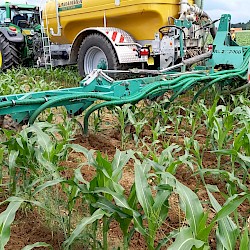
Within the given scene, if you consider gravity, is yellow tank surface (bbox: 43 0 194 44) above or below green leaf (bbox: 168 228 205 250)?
above

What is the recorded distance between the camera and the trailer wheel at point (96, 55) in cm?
589

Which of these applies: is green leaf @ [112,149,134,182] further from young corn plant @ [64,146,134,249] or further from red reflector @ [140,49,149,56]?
red reflector @ [140,49,149,56]

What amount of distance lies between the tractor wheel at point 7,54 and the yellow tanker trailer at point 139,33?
207 cm

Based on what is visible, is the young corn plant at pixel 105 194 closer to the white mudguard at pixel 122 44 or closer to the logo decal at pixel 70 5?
the white mudguard at pixel 122 44

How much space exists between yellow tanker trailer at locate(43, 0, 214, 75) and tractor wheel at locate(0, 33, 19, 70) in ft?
6.80

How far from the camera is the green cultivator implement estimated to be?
10.3ft

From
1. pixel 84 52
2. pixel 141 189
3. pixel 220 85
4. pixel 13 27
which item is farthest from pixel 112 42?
pixel 141 189

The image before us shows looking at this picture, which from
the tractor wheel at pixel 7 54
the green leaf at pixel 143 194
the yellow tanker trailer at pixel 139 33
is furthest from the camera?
the tractor wheel at pixel 7 54

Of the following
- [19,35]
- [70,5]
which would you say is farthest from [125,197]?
[19,35]

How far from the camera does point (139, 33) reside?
20.1ft

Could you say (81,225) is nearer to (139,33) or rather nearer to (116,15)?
(139,33)

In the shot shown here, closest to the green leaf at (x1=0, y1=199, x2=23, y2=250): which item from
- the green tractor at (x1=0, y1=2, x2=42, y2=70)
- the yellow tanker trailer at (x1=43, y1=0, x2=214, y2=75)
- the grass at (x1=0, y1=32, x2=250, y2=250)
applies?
the grass at (x1=0, y1=32, x2=250, y2=250)

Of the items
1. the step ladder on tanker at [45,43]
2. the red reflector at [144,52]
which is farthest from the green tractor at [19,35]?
the red reflector at [144,52]

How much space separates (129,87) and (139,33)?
2562mm
